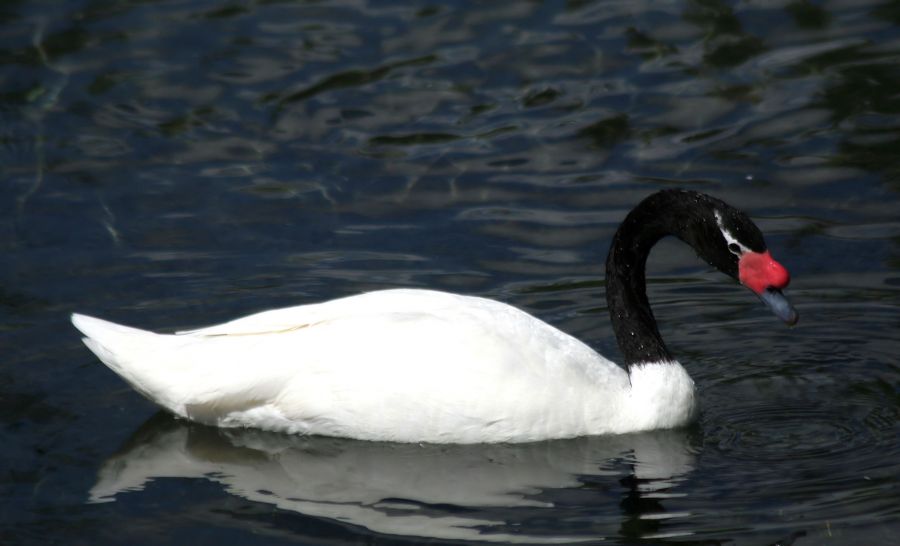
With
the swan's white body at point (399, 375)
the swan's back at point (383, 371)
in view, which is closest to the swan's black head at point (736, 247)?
the swan's white body at point (399, 375)

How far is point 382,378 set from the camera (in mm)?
7742

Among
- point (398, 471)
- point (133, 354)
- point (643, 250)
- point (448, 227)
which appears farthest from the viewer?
point (448, 227)

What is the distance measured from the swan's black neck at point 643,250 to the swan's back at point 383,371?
23 cm

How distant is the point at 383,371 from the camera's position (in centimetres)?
774

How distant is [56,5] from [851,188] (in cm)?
756

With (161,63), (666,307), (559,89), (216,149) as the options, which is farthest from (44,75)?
(666,307)

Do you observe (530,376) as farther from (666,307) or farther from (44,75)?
(44,75)

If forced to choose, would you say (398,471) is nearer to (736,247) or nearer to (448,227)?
(736,247)

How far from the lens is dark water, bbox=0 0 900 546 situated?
714 cm

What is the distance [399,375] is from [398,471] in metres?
0.49

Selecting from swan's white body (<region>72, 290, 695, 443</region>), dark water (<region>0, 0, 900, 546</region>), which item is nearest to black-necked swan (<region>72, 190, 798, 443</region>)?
swan's white body (<region>72, 290, 695, 443</region>)

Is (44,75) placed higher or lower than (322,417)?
higher

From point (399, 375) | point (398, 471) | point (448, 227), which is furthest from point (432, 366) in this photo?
point (448, 227)

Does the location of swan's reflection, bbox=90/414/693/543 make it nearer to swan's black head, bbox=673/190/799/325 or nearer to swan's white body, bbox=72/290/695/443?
swan's white body, bbox=72/290/695/443
